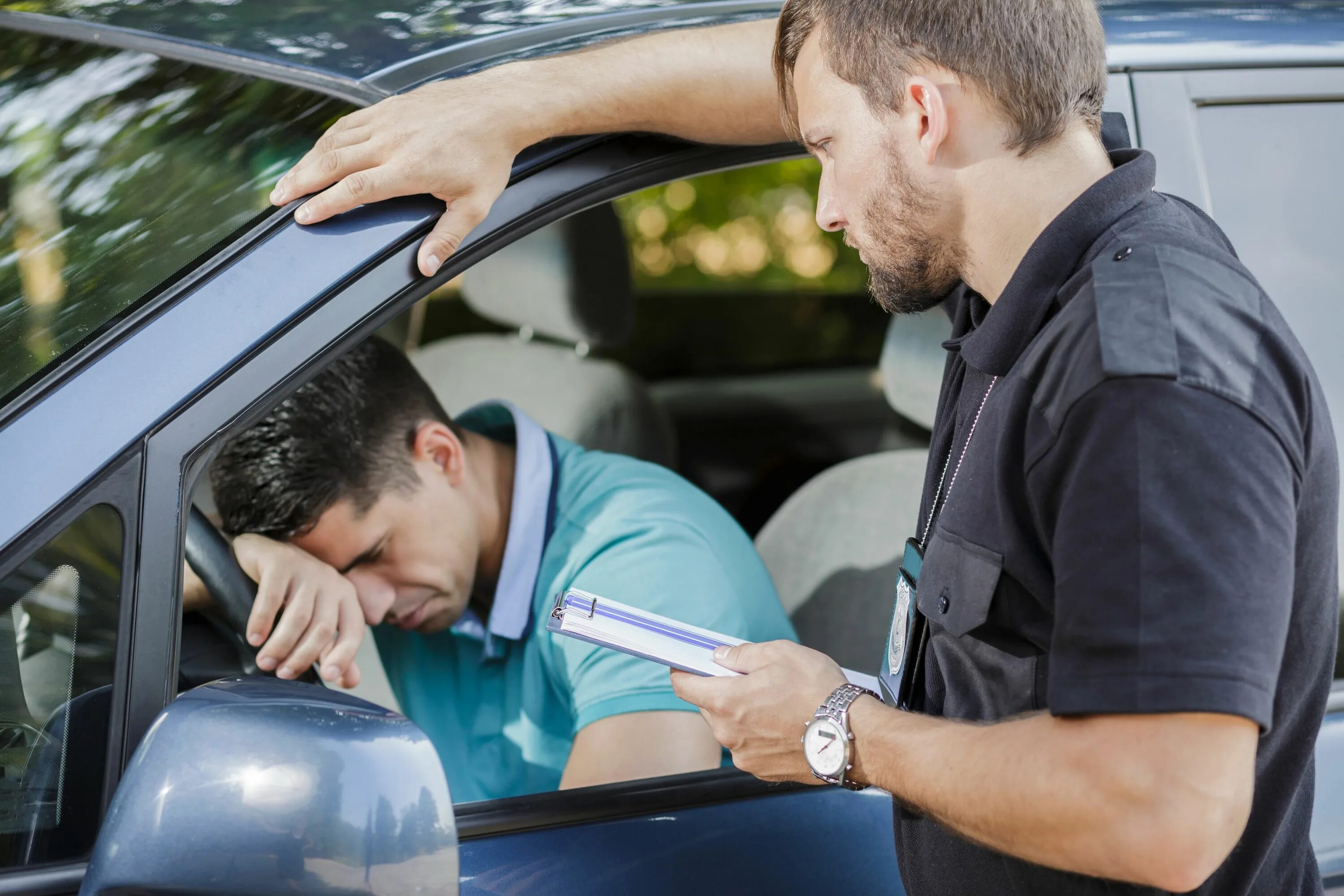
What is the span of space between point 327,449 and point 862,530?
90cm

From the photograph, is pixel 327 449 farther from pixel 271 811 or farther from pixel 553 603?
pixel 271 811

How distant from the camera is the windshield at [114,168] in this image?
1157 mm

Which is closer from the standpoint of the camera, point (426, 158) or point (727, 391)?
point (426, 158)

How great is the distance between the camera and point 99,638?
1.04m

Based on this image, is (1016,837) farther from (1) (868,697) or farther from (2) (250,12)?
(2) (250,12)

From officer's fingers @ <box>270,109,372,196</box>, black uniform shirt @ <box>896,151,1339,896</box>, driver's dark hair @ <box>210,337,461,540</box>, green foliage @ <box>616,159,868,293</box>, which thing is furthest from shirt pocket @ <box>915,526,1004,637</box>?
green foliage @ <box>616,159,868,293</box>

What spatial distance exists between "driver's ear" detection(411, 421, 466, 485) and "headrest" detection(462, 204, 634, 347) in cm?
76

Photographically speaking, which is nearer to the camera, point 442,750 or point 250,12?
point 250,12

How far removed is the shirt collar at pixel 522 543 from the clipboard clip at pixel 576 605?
0.74 metres

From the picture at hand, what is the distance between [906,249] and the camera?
1196mm

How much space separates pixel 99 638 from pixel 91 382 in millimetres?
216

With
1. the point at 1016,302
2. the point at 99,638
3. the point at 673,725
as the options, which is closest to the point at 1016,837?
the point at 1016,302

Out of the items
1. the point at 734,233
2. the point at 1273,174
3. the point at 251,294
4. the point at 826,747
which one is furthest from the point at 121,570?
the point at 734,233

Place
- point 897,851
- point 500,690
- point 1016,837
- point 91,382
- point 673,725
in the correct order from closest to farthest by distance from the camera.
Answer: point 1016,837, point 91,382, point 897,851, point 673,725, point 500,690
